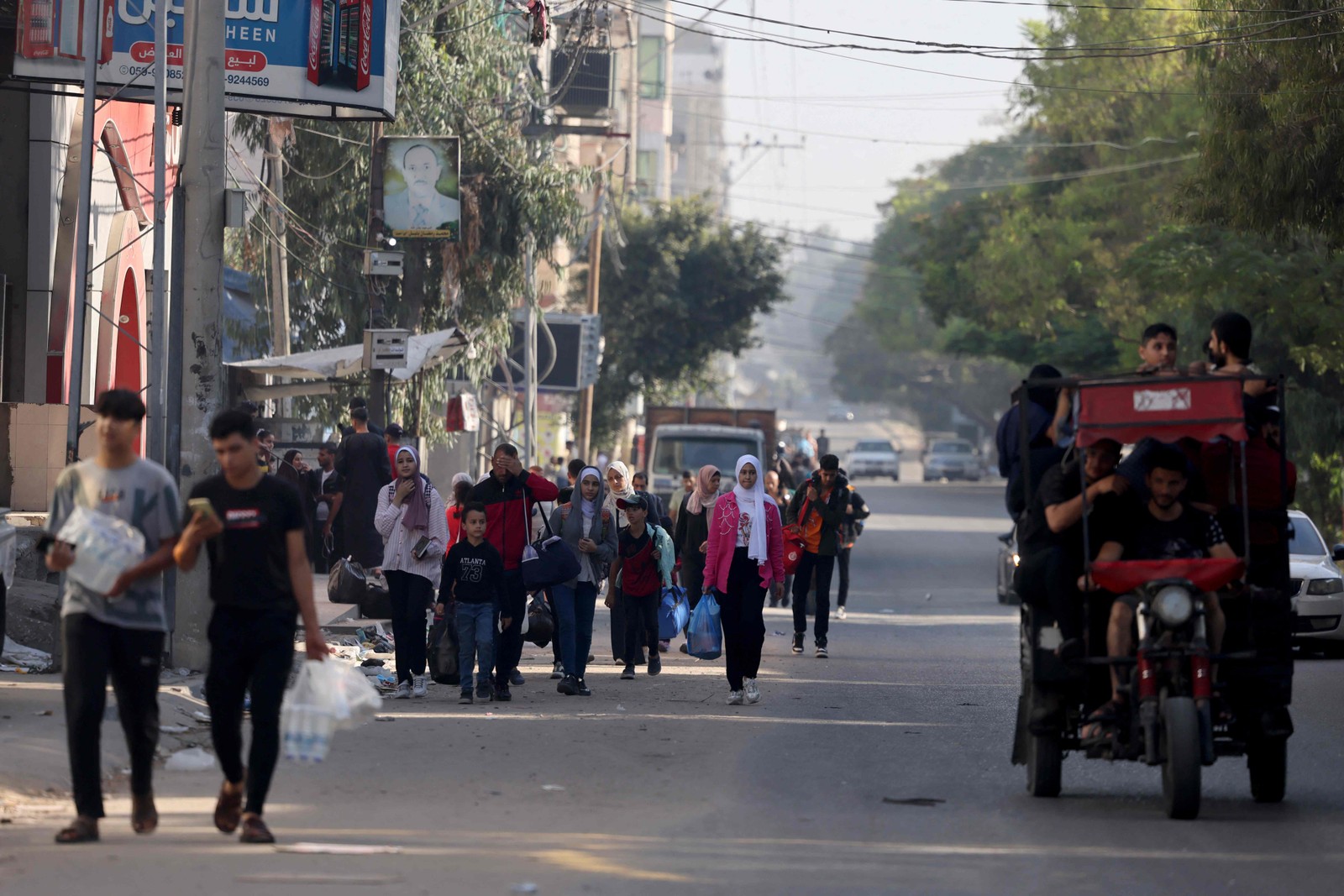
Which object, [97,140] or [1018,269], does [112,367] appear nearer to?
[97,140]

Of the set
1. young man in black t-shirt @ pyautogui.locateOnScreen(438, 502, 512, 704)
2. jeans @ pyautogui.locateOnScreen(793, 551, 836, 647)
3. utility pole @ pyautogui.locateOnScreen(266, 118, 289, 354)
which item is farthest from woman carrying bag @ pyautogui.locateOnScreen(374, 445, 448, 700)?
utility pole @ pyautogui.locateOnScreen(266, 118, 289, 354)

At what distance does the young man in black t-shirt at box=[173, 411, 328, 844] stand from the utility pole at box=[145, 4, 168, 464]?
5638mm

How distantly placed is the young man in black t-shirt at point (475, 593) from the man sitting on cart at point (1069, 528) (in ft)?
16.4

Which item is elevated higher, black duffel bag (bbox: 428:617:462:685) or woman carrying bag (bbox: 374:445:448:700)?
woman carrying bag (bbox: 374:445:448:700)

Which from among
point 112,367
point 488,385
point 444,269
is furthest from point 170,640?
point 488,385

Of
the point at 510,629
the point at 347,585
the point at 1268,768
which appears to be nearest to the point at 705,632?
the point at 510,629

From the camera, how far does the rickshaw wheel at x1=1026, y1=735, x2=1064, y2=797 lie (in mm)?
8906

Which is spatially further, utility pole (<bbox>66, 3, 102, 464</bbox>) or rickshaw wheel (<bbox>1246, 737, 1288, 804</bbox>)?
utility pole (<bbox>66, 3, 102, 464</bbox>)

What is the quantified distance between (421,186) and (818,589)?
7369mm

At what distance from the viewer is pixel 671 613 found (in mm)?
15289

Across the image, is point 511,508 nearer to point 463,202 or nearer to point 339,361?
point 339,361

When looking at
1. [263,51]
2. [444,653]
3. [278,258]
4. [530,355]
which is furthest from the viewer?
[530,355]

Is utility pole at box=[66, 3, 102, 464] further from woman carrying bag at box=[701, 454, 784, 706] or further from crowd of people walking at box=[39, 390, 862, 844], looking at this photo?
woman carrying bag at box=[701, 454, 784, 706]

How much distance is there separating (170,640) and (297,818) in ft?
16.9
